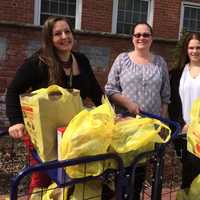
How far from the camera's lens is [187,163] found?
3.60 metres

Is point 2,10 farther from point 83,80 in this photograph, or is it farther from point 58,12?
point 83,80

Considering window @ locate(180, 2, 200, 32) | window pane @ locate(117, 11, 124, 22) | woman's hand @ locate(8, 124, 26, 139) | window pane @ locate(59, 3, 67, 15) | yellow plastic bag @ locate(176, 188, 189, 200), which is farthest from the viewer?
window @ locate(180, 2, 200, 32)

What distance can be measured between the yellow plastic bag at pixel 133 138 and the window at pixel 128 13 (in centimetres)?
688

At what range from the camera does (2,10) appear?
807cm

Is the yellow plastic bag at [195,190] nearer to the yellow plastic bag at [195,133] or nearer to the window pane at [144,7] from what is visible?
the yellow plastic bag at [195,133]

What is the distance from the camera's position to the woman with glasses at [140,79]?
3551mm

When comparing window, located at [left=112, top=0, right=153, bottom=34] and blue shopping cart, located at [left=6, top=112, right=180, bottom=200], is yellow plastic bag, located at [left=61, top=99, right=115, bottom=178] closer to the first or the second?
blue shopping cart, located at [left=6, top=112, right=180, bottom=200]

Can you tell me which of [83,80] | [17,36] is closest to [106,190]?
[83,80]

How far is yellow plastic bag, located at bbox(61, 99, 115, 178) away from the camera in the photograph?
7.84 ft

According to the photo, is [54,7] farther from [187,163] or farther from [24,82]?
[24,82]

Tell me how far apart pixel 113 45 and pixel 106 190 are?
6.51 metres

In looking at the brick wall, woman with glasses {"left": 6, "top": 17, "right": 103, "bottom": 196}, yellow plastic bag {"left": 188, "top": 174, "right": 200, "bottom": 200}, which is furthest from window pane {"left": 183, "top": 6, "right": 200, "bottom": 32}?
woman with glasses {"left": 6, "top": 17, "right": 103, "bottom": 196}

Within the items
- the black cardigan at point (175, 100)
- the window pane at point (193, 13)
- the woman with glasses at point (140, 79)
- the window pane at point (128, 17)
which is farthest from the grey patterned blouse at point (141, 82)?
the window pane at point (193, 13)

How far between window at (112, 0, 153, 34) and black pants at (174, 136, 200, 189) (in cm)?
603
